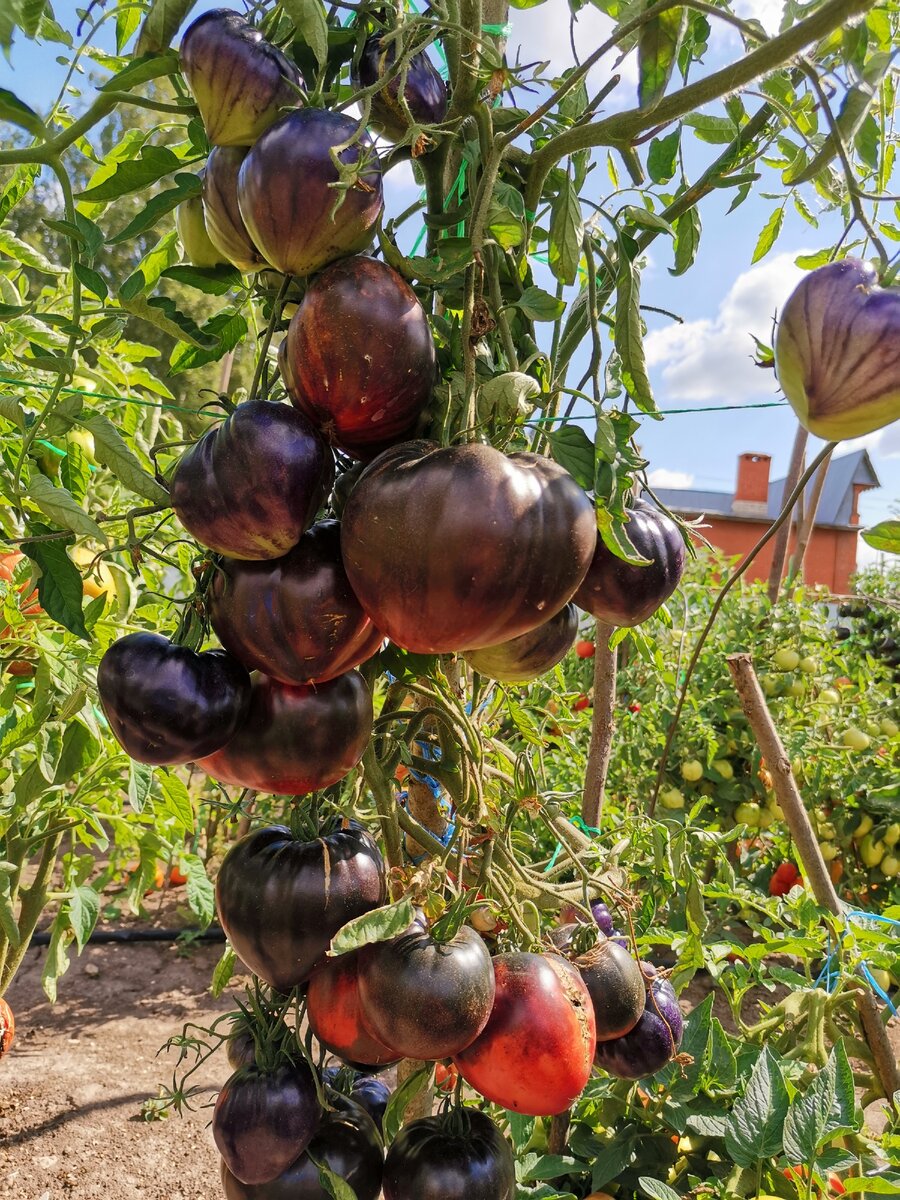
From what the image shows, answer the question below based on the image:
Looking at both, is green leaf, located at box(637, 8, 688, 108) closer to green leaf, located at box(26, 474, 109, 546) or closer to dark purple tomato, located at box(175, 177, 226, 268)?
dark purple tomato, located at box(175, 177, 226, 268)

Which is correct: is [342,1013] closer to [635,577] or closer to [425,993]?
[425,993]

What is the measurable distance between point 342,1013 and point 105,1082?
2090 millimetres

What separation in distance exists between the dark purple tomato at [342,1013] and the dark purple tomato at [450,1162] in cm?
8

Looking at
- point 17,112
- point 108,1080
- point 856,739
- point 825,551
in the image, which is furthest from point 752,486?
point 17,112

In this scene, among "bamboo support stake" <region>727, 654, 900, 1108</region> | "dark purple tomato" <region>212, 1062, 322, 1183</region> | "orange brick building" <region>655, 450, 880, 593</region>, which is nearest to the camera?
"dark purple tomato" <region>212, 1062, 322, 1183</region>

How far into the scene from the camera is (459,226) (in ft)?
2.12

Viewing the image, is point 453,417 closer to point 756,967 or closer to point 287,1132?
point 287,1132

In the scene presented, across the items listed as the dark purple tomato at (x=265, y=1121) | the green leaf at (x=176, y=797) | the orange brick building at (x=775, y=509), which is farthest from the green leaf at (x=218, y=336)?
the orange brick building at (x=775, y=509)

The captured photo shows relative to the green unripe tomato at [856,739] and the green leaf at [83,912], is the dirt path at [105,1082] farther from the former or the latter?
the green unripe tomato at [856,739]

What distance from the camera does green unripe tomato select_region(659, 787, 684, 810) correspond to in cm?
313

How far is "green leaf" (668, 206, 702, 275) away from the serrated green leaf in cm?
34

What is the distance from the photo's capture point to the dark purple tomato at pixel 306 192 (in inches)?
18.2

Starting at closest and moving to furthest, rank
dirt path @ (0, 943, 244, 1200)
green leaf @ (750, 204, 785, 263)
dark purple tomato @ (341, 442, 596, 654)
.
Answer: dark purple tomato @ (341, 442, 596, 654), green leaf @ (750, 204, 785, 263), dirt path @ (0, 943, 244, 1200)

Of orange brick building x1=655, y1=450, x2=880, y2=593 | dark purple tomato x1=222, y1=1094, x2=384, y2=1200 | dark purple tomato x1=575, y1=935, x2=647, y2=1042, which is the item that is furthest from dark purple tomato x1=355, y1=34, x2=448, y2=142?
orange brick building x1=655, y1=450, x2=880, y2=593
